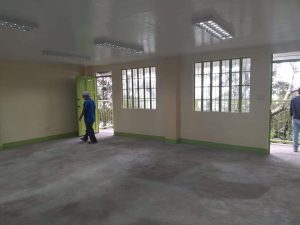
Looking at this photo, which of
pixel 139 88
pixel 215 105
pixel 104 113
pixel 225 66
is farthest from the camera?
pixel 104 113

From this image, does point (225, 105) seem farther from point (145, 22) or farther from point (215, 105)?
point (145, 22)

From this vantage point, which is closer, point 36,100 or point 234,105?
point 234,105

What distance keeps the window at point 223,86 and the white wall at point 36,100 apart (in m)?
4.38

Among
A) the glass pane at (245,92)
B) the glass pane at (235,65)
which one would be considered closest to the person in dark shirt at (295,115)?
the glass pane at (245,92)

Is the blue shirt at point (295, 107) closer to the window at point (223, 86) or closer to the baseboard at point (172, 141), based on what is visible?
the window at point (223, 86)

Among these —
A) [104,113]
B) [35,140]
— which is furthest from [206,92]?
[35,140]

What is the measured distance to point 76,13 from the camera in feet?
9.90

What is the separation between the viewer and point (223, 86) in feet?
19.8

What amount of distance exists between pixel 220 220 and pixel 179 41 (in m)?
3.30

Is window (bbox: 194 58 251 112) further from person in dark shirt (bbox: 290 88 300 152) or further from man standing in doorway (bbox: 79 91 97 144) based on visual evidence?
man standing in doorway (bbox: 79 91 97 144)

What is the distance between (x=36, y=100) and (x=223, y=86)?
215 inches

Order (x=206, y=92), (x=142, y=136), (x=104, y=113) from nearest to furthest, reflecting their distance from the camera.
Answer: (x=206, y=92) → (x=142, y=136) → (x=104, y=113)

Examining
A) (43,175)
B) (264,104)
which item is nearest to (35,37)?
(43,175)

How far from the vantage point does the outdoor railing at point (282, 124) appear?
6.62 m
